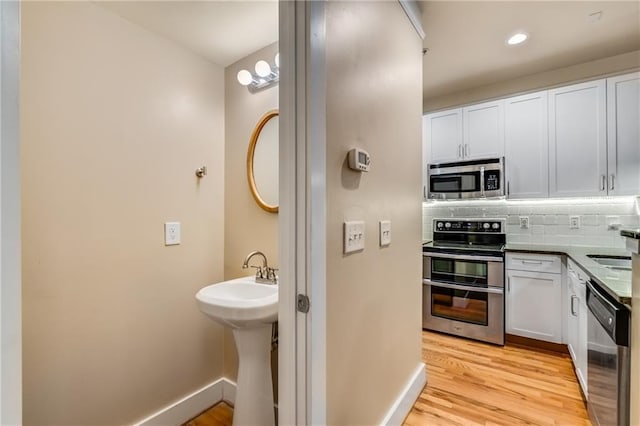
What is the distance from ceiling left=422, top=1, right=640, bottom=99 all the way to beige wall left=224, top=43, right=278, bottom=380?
1204 mm

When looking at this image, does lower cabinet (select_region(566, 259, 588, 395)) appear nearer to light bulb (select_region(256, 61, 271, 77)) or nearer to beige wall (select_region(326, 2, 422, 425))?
beige wall (select_region(326, 2, 422, 425))

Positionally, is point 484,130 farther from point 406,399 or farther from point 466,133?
point 406,399

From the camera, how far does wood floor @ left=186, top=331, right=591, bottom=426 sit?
1775 millimetres

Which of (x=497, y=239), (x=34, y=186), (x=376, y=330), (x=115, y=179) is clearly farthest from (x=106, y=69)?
(x=497, y=239)

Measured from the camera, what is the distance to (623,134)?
2.43m

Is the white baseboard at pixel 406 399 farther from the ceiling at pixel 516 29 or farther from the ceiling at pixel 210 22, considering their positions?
the ceiling at pixel 516 29

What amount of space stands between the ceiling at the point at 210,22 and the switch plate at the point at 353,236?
120 cm

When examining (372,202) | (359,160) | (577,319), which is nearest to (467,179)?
(577,319)

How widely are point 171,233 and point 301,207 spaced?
3.81 feet

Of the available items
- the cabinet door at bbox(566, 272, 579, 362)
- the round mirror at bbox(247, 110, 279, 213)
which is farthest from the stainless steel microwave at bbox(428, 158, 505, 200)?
the round mirror at bbox(247, 110, 279, 213)

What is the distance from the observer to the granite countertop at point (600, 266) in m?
1.25

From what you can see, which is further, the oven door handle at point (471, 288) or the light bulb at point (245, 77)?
the oven door handle at point (471, 288)

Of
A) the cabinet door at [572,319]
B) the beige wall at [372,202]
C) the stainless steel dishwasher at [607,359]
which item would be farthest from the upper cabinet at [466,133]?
the stainless steel dishwasher at [607,359]

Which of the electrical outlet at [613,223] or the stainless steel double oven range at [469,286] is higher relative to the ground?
the electrical outlet at [613,223]
